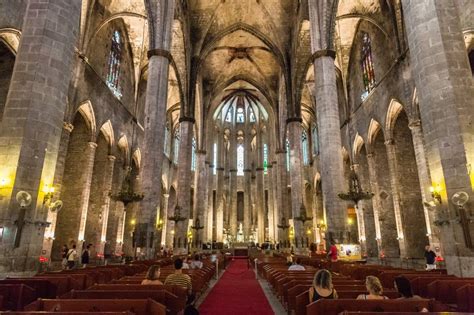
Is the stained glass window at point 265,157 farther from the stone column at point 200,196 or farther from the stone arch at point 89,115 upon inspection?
the stone arch at point 89,115

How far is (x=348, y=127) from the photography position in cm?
2692

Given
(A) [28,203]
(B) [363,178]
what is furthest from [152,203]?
(B) [363,178]

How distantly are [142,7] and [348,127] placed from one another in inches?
753

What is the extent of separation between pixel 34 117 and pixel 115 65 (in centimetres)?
1745

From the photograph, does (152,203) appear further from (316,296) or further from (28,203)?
(316,296)

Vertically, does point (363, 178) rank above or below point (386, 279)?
above

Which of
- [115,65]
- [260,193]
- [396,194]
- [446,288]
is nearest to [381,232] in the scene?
[396,194]

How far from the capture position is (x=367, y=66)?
23234 mm

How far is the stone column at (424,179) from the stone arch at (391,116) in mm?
3232

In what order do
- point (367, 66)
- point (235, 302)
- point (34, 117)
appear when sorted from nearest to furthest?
point (34, 117) < point (235, 302) < point (367, 66)

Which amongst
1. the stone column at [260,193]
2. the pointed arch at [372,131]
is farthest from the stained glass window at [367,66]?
the stone column at [260,193]

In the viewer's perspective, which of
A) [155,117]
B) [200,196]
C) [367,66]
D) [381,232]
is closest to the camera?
[155,117]

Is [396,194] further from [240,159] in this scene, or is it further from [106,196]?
[240,159]

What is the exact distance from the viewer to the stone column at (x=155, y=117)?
14.7m
